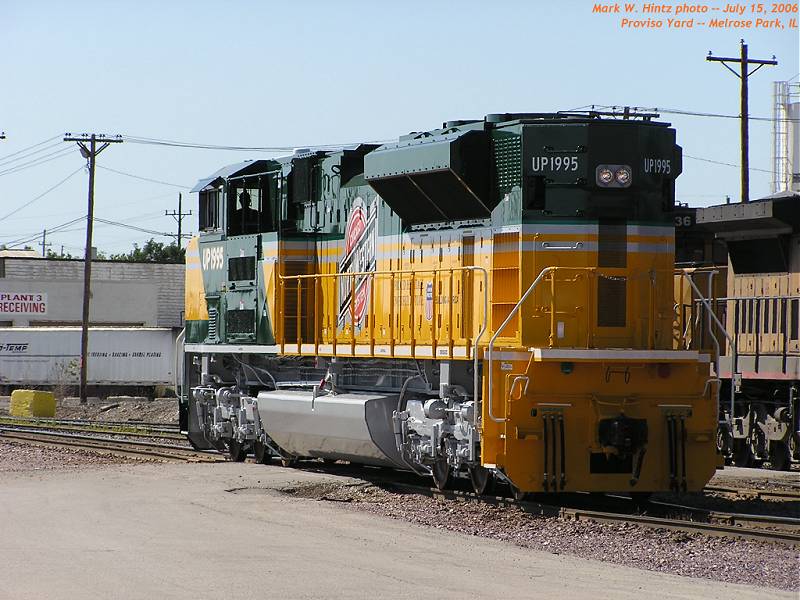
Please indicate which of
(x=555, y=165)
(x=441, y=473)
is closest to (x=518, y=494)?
(x=441, y=473)

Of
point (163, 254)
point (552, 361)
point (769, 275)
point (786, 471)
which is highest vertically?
point (163, 254)

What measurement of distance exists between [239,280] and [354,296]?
3.16m

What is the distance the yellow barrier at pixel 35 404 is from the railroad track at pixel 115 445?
8202 millimetres

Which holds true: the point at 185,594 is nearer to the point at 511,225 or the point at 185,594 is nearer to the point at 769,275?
the point at 511,225

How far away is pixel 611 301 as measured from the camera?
513 inches

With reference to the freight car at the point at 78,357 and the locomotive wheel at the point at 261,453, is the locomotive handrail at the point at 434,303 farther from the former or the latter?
the freight car at the point at 78,357

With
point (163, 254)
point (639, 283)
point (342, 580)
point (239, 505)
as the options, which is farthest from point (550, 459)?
point (163, 254)

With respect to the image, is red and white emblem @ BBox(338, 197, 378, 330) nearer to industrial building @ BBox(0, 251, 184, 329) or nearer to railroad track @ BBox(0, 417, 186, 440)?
railroad track @ BBox(0, 417, 186, 440)

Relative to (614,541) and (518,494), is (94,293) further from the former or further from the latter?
(614,541)

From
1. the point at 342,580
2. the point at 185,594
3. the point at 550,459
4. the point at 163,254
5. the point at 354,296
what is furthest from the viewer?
the point at 163,254

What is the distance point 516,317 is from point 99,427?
17009 millimetres

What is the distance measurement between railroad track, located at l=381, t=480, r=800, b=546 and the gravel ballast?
11 cm

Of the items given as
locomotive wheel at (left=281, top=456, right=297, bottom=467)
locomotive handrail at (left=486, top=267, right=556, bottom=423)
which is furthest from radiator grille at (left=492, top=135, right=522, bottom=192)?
locomotive wheel at (left=281, top=456, right=297, bottom=467)

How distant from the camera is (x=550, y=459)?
12.6 m
